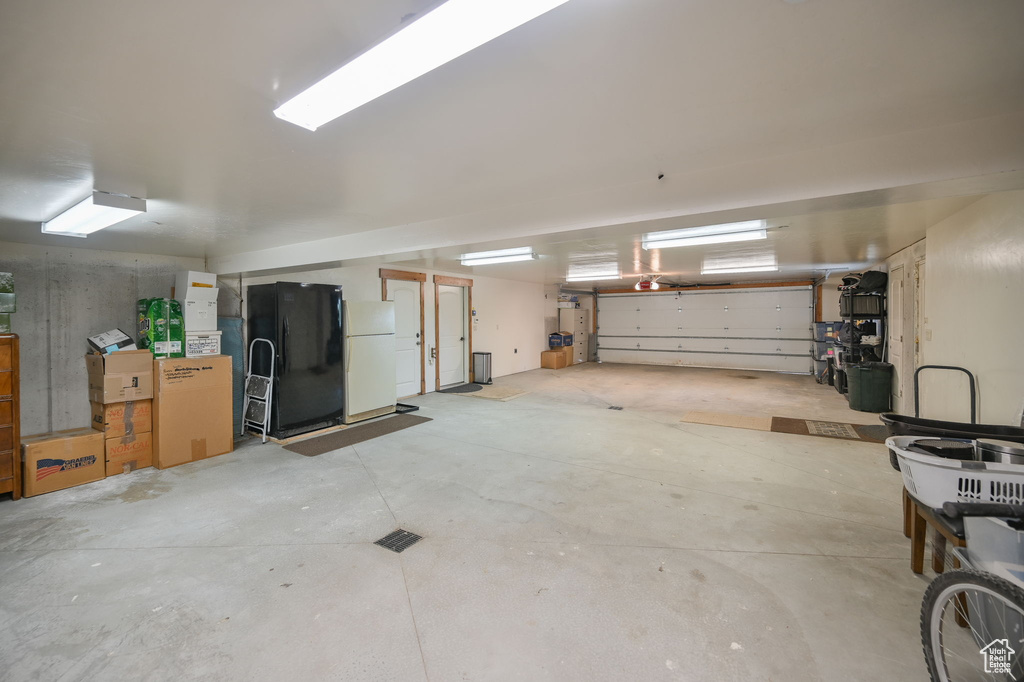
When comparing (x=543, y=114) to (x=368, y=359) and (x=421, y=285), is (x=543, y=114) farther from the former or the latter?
(x=421, y=285)

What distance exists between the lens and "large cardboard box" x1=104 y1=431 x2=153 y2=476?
3799 mm

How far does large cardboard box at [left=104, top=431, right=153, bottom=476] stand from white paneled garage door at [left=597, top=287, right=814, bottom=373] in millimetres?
10928

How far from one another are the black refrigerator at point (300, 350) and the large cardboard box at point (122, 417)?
1.13 m

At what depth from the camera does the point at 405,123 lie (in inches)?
72.6

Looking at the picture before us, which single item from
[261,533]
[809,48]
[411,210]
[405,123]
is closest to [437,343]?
[411,210]

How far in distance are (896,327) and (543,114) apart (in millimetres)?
6839

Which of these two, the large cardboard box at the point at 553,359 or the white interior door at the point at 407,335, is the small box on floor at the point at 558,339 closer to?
the large cardboard box at the point at 553,359

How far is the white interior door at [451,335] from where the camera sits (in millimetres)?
7980

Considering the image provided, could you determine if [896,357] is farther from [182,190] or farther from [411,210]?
[182,190]

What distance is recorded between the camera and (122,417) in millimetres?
3861

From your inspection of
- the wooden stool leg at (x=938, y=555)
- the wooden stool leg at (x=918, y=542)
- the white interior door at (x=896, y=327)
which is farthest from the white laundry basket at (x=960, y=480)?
the white interior door at (x=896, y=327)

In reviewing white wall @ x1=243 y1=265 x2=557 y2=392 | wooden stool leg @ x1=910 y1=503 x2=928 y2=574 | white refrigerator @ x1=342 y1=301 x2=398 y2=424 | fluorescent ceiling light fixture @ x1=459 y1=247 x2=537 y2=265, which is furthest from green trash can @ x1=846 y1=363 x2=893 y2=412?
white refrigerator @ x1=342 y1=301 x2=398 y2=424

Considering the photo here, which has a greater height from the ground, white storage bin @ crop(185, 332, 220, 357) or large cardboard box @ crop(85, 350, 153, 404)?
white storage bin @ crop(185, 332, 220, 357)

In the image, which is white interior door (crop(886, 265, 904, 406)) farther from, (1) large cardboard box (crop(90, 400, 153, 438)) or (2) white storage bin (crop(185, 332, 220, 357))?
(1) large cardboard box (crop(90, 400, 153, 438))
